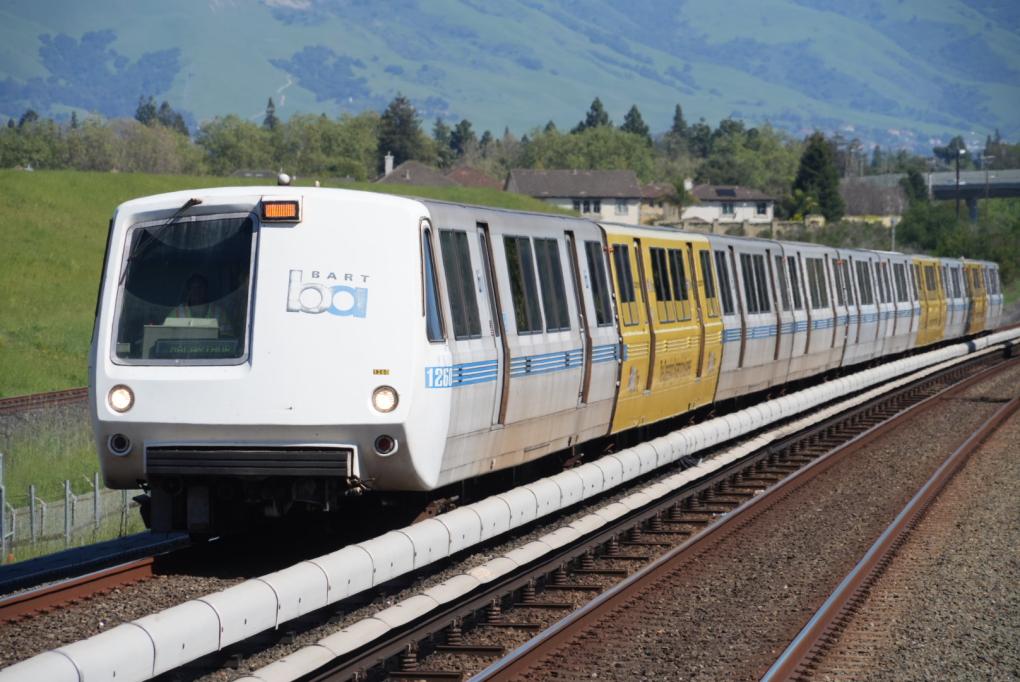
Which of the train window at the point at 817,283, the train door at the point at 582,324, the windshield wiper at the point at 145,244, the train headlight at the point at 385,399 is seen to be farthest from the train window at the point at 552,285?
the train window at the point at 817,283

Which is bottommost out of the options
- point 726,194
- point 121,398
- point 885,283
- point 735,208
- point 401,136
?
point 121,398

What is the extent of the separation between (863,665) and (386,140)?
557 feet

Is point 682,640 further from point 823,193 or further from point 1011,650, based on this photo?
point 823,193

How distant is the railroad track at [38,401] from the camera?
24781 mm

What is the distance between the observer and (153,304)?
36.2 feet

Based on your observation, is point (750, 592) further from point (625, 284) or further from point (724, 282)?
point (724, 282)

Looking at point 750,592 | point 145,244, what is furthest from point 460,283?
point 750,592

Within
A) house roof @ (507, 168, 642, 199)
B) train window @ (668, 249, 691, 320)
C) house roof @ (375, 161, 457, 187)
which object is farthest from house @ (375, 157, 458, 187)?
train window @ (668, 249, 691, 320)

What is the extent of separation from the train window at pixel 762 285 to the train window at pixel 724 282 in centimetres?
192

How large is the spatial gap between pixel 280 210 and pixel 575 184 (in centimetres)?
14167

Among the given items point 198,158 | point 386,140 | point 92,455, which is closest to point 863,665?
point 92,455

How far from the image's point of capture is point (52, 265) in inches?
2082

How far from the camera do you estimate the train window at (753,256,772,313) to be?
80.6ft

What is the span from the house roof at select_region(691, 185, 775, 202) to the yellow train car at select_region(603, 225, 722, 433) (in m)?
151
